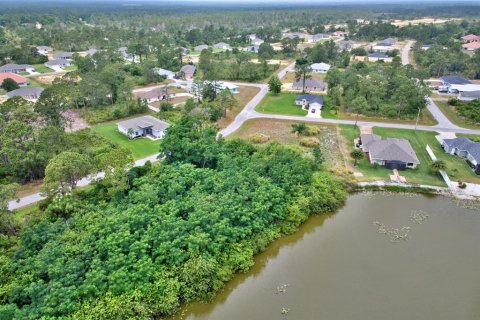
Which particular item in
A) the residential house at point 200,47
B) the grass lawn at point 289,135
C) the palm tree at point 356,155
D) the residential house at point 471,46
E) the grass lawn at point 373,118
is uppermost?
the residential house at point 471,46

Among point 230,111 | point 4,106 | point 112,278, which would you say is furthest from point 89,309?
point 230,111

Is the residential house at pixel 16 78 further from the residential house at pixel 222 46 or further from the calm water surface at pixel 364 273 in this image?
the calm water surface at pixel 364 273

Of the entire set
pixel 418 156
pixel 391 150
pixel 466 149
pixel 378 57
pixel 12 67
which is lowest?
pixel 418 156

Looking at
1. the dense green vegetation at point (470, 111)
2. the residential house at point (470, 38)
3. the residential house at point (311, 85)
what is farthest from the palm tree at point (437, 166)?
the residential house at point (470, 38)

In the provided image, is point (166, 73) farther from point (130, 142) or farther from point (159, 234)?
point (159, 234)

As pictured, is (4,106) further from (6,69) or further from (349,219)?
(6,69)

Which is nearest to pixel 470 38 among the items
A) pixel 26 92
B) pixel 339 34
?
pixel 339 34
